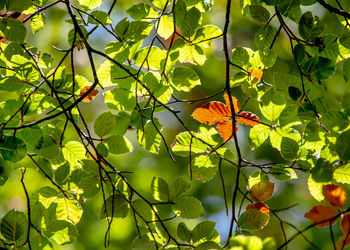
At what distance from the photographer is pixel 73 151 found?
107cm

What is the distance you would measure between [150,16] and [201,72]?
2709 mm

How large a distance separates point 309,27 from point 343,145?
0.91ft

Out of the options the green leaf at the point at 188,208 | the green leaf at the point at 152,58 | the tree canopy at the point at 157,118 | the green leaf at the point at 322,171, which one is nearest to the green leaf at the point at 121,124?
the tree canopy at the point at 157,118

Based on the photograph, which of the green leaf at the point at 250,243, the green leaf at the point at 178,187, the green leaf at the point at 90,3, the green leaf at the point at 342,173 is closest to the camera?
the green leaf at the point at 250,243

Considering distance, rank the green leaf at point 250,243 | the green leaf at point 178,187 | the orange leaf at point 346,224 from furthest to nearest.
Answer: the green leaf at point 178,187, the orange leaf at point 346,224, the green leaf at point 250,243

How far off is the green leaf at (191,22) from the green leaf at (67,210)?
50cm

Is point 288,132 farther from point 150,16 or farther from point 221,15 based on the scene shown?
point 221,15

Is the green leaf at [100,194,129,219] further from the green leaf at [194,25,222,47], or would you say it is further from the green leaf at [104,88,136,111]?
the green leaf at [194,25,222,47]

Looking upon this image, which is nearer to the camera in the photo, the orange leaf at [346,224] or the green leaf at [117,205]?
the orange leaf at [346,224]

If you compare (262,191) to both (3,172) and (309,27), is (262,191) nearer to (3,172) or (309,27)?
(309,27)

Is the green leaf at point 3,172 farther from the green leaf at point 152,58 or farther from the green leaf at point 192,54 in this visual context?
the green leaf at point 192,54

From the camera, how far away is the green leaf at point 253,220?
0.92 metres

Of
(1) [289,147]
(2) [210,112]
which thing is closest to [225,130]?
(2) [210,112]

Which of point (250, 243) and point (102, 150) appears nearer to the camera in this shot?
point (250, 243)
